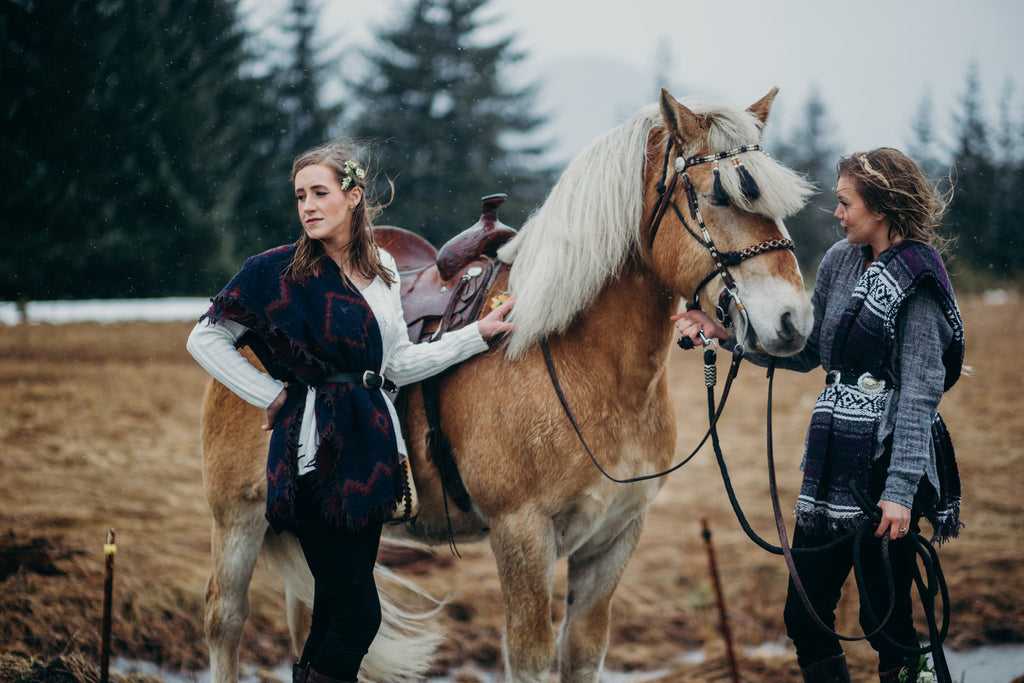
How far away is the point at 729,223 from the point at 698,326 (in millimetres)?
305

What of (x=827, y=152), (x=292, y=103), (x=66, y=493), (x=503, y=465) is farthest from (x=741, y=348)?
(x=827, y=152)

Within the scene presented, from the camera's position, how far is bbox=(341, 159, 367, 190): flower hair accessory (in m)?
2.11

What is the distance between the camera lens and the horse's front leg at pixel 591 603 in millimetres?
2512

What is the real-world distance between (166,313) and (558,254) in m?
10.9

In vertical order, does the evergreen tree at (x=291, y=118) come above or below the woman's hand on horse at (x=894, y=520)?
above

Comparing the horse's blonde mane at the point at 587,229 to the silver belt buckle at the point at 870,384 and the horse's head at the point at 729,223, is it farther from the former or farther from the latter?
the silver belt buckle at the point at 870,384

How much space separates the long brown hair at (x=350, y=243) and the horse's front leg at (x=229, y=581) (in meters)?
1.24

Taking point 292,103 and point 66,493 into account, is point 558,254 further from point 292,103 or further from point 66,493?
point 292,103

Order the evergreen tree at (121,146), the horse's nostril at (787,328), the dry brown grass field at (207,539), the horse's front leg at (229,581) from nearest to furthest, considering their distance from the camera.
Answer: the horse's nostril at (787,328) → the horse's front leg at (229,581) → the dry brown grass field at (207,539) → the evergreen tree at (121,146)

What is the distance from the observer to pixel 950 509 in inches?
85.6

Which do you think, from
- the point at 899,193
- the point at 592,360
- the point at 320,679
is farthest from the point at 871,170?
the point at 320,679

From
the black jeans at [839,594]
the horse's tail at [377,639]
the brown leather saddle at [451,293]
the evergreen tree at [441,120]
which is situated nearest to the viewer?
the black jeans at [839,594]

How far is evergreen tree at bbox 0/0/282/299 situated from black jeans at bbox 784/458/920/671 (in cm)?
742

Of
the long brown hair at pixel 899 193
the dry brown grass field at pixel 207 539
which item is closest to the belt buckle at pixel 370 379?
the long brown hair at pixel 899 193
